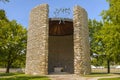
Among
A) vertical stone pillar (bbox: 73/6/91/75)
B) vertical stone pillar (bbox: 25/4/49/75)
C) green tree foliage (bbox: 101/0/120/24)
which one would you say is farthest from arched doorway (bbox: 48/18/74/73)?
green tree foliage (bbox: 101/0/120/24)

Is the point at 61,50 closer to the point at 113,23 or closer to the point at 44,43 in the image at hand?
the point at 44,43

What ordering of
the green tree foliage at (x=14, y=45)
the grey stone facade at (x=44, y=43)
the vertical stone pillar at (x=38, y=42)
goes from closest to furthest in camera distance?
the vertical stone pillar at (x=38, y=42) → the grey stone facade at (x=44, y=43) → the green tree foliage at (x=14, y=45)

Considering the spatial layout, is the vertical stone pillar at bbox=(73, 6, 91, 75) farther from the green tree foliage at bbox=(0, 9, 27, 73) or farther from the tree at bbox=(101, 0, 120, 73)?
the green tree foliage at bbox=(0, 9, 27, 73)

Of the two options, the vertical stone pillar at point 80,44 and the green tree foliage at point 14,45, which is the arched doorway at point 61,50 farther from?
the vertical stone pillar at point 80,44

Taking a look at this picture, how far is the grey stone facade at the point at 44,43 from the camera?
985 inches

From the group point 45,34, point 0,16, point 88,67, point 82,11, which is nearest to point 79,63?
point 88,67

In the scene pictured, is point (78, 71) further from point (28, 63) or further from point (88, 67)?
point (28, 63)

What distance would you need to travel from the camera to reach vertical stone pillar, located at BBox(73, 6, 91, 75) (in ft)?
82.9

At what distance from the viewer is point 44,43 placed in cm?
2517

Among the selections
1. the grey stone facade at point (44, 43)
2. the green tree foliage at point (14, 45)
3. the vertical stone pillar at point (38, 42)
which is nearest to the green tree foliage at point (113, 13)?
the grey stone facade at point (44, 43)

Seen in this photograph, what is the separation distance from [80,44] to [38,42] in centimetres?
519

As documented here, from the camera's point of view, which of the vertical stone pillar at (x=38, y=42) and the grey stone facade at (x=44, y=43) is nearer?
the vertical stone pillar at (x=38, y=42)

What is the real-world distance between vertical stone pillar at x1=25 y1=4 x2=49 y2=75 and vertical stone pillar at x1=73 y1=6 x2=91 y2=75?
3.63 meters

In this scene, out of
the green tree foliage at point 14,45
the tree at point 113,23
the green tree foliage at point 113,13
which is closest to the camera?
the green tree foliage at point 113,13
